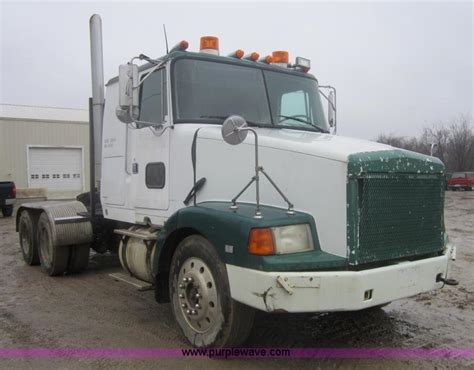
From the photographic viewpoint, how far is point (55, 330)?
4.95 meters

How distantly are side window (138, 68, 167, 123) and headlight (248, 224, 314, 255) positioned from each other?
2015 millimetres

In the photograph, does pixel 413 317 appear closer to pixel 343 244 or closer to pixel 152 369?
pixel 343 244

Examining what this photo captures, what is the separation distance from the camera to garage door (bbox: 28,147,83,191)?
91.8ft

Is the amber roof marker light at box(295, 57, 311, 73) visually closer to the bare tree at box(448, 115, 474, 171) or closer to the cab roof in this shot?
the cab roof

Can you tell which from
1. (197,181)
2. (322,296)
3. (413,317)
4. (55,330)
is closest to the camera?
(322,296)

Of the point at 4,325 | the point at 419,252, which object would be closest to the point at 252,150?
the point at 419,252

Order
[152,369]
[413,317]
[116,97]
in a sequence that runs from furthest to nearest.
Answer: [116,97] < [413,317] < [152,369]

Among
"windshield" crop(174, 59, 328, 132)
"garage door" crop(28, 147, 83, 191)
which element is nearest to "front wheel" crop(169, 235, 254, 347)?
"windshield" crop(174, 59, 328, 132)

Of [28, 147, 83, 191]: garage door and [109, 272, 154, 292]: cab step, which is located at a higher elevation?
[28, 147, 83, 191]: garage door

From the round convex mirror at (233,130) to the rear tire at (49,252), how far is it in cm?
452

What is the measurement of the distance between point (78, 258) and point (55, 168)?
75.3ft

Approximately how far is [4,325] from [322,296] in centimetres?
369

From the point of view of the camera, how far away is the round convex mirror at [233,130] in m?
3.61

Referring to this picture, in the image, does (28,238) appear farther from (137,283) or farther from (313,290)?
(313,290)
